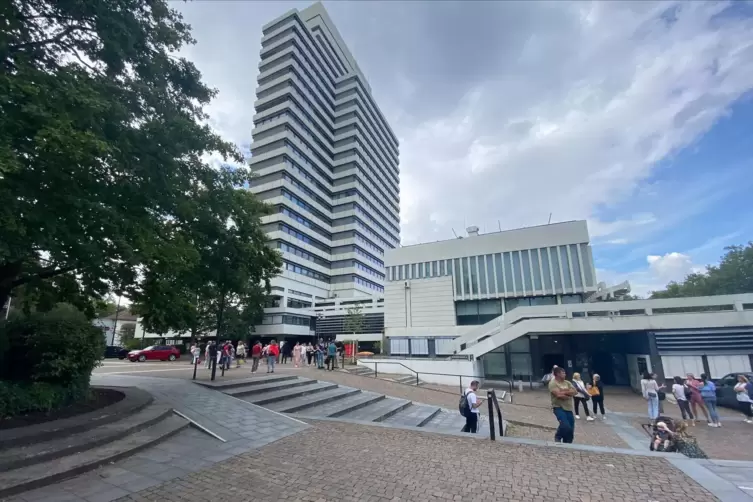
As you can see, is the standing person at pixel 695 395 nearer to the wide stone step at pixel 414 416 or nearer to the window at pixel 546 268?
the wide stone step at pixel 414 416

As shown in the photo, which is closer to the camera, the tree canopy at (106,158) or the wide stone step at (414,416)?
the tree canopy at (106,158)

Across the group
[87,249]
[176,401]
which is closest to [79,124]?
[87,249]

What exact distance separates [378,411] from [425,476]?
590 centimetres

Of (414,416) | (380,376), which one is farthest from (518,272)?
(414,416)

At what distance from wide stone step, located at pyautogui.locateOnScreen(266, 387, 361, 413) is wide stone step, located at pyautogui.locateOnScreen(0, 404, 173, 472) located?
3.10m

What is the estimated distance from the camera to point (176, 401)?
29.4 feet

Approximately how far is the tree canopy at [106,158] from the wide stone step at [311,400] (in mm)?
3587

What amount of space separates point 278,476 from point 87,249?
462 centimetres

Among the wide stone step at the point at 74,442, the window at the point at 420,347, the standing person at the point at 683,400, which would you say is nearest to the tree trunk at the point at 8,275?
the wide stone step at the point at 74,442

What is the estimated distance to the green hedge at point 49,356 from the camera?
22.8ft

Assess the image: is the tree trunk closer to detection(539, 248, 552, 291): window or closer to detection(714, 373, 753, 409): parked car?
detection(714, 373, 753, 409): parked car

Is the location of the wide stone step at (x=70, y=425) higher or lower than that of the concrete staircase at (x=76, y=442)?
higher

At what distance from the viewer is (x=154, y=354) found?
89.6ft

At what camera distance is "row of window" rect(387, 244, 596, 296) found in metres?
31.5
